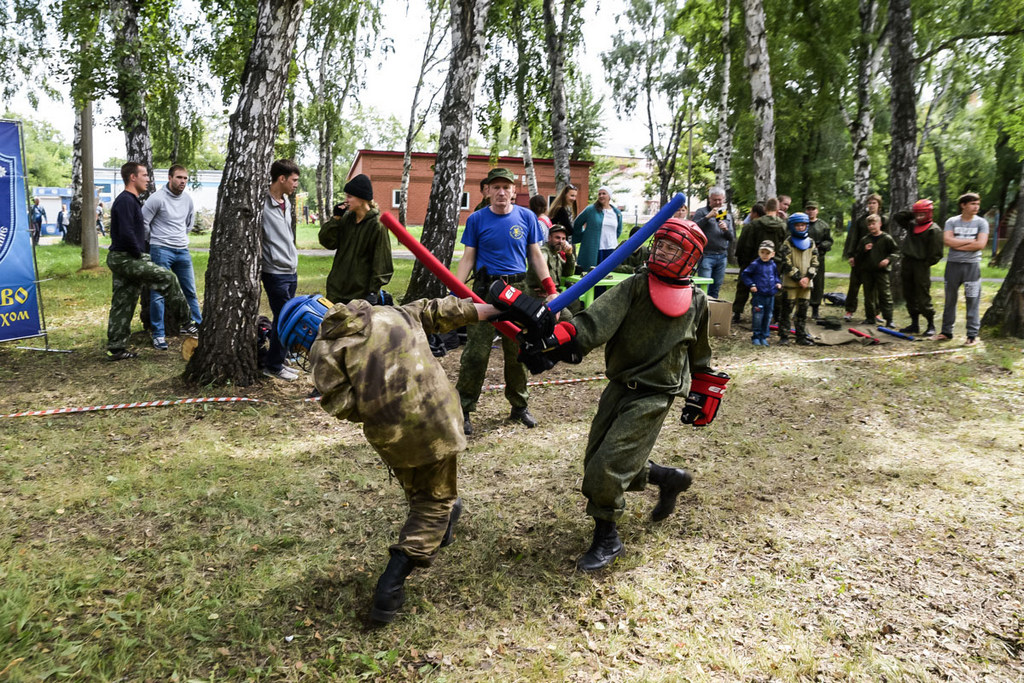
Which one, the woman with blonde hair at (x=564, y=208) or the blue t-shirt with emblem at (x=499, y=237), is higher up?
the woman with blonde hair at (x=564, y=208)

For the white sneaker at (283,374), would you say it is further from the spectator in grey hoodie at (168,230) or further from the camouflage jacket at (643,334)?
the camouflage jacket at (643,334)

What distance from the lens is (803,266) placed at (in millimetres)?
9773

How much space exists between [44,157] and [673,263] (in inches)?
3451

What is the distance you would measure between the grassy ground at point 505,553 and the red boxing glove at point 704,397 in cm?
78

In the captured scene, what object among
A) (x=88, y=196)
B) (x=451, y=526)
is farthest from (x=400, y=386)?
(x=88, y=196)

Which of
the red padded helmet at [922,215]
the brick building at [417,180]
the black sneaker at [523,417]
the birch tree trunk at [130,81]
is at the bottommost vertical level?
the black sneaker at [523,417]

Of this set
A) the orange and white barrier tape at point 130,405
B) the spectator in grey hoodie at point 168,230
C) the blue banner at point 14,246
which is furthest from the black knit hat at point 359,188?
the blue banner at point 14,246

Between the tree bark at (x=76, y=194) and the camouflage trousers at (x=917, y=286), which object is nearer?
the camouflage trousers at (x=917, y=286)

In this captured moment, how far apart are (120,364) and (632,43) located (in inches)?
1359

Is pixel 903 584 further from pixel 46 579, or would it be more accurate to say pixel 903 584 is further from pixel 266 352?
pixel 266 352

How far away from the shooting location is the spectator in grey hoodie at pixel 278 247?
6613 mm

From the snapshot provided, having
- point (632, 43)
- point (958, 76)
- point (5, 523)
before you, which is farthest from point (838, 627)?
point (632, 43)

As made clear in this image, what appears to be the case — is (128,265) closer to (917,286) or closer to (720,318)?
(720,318)

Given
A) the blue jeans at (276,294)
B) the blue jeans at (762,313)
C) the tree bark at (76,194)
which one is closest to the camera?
the blue jeans at (276,294)
